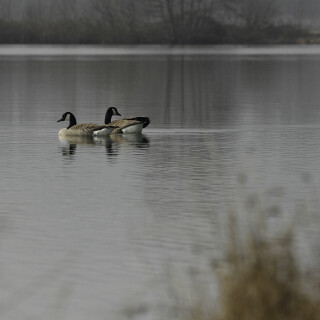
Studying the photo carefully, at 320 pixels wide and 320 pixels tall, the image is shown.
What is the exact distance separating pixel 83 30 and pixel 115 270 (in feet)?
337

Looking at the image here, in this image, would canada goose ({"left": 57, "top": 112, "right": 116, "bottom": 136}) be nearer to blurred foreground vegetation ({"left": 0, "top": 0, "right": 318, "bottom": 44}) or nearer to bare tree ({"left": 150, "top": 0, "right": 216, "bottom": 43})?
blurred foreground vegetation ({"left": 0, "top": 0, "right": 318, "bottom": 44})

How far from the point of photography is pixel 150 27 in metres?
114

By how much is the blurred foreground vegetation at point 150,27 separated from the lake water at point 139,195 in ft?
242

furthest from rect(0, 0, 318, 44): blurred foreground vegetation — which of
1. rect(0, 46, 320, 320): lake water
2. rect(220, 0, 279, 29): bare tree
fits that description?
rect(0, 46, 320, 320): lake water

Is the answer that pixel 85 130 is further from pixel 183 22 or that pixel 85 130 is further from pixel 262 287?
pixel 183 22

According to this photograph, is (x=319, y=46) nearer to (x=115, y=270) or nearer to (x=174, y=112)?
(x=174, y=112)

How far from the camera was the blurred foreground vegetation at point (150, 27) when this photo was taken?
10962cm

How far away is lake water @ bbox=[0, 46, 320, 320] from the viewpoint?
9.88 meters

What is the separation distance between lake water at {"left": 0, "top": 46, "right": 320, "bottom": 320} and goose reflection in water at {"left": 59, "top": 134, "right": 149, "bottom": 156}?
36mm

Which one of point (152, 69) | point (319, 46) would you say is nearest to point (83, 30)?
point (319, 46)

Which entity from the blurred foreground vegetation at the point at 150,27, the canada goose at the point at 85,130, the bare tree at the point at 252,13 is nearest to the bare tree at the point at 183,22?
the blurred foreground vegetation at the point at 150,27

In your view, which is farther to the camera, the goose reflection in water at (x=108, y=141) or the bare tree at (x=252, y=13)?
the bare tree at (x=252, y=13)

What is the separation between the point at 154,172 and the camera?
58.1 feet

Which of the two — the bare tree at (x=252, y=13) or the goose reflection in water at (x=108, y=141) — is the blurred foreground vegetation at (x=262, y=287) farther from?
the bare tree at (x=252, y=13)
